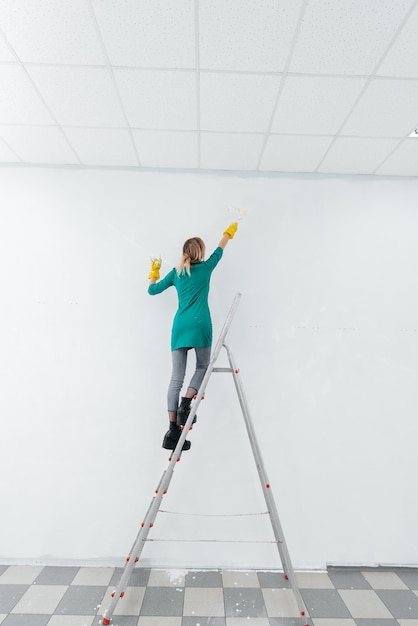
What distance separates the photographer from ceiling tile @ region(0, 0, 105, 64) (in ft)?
5.06

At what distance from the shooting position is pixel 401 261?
2660 mm

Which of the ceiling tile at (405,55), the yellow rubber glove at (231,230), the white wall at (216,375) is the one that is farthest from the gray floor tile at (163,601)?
the ceiling tile at (405,55)

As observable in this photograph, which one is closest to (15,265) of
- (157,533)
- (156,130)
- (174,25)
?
(156,130)

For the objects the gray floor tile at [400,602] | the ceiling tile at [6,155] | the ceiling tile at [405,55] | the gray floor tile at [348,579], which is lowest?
the gray floor tile at [400,602]

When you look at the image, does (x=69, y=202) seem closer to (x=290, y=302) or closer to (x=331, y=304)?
(x=290, y=302)

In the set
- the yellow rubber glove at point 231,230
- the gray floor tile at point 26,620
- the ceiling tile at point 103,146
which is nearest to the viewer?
the gray floor tile at point 26,620

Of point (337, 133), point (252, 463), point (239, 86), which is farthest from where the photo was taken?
point (252, 463)

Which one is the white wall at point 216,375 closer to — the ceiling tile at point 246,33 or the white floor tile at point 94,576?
the white floor tile at point 94,576

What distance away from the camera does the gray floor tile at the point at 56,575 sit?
2.17m

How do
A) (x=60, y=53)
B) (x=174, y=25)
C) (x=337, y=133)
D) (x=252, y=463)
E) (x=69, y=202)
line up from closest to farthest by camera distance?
1. (x=174, y=25)
2. (x=60, y=53)
3. (x=337, y=133)
4. (x=252, y=463)
5. (x=69, y=202)

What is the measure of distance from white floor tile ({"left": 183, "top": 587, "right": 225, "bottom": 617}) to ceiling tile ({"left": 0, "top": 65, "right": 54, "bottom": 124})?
290cm

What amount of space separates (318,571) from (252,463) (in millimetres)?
779

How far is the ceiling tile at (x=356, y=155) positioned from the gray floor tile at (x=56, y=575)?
3156 millimetres

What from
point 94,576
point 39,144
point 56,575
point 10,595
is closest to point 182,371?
point 94,576
